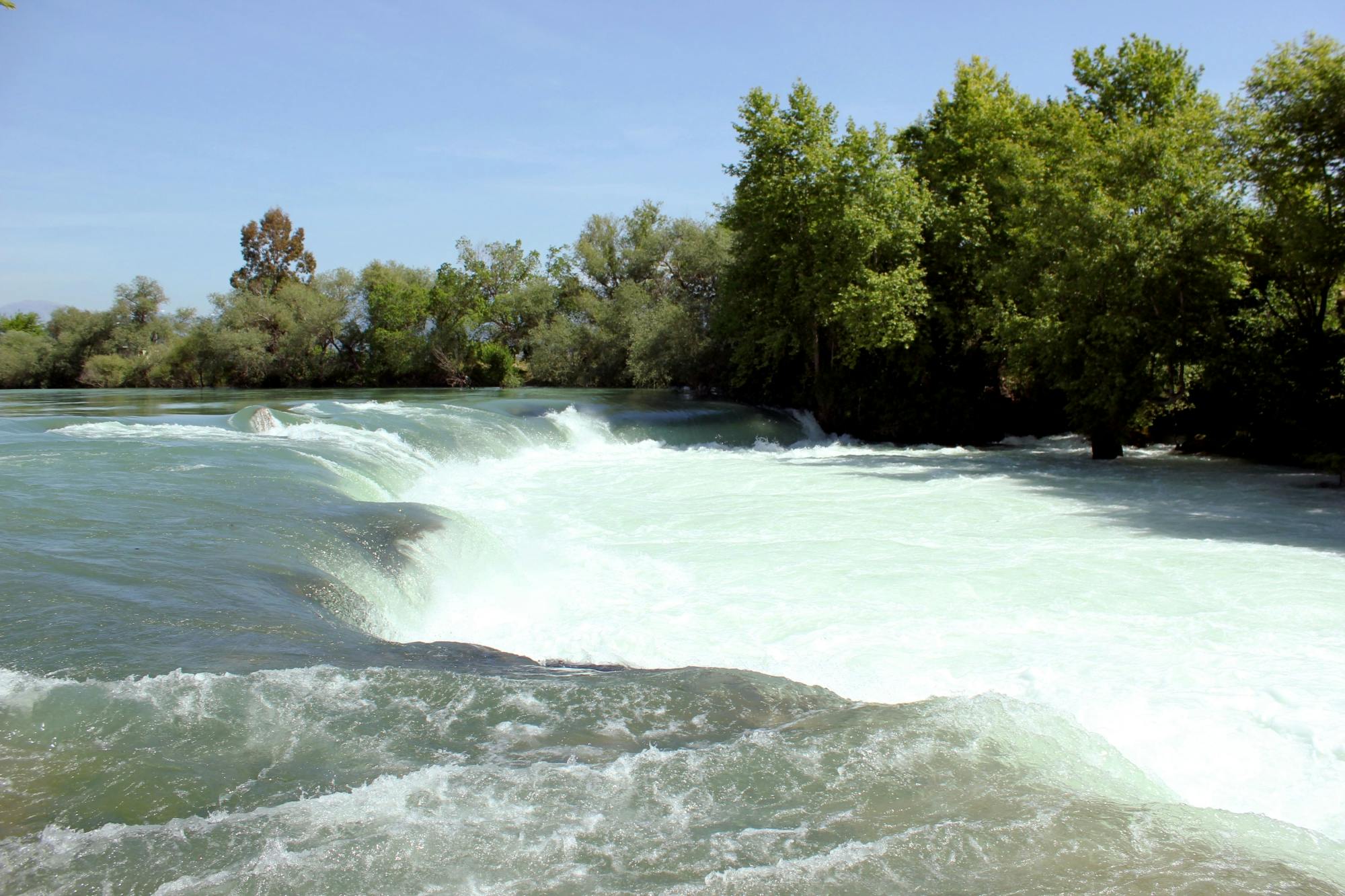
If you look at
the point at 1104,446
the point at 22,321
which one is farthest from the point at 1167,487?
the point at 22,321

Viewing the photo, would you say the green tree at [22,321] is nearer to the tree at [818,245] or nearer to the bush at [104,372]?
the bush at [104,372]

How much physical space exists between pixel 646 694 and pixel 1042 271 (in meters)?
16.5

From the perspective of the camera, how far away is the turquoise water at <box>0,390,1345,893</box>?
3689mm

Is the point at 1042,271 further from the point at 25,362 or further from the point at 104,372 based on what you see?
the point at 25,362

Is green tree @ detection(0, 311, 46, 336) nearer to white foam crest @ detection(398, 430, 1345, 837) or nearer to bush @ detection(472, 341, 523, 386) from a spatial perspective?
bush @ detection(472, 341, 523, 386)

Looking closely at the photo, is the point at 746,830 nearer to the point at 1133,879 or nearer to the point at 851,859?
the point at 851,859

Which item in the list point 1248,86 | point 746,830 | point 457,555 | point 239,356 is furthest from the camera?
point 239,356

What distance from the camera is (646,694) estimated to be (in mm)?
5289

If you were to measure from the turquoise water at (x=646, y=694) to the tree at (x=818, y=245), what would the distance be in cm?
1054

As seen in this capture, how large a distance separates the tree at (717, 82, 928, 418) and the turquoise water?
1054 centimetres

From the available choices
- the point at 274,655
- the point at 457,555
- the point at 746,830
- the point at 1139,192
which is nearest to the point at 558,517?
the point at 457,555

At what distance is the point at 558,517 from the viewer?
12281mm

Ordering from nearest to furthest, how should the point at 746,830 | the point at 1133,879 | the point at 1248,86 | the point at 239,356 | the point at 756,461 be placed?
the point at 1133,879 → the point at 746,830 → the point at 1248,86 → the point at 756,461 → the point at 239,356

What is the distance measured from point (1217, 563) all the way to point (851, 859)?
7.54 m
